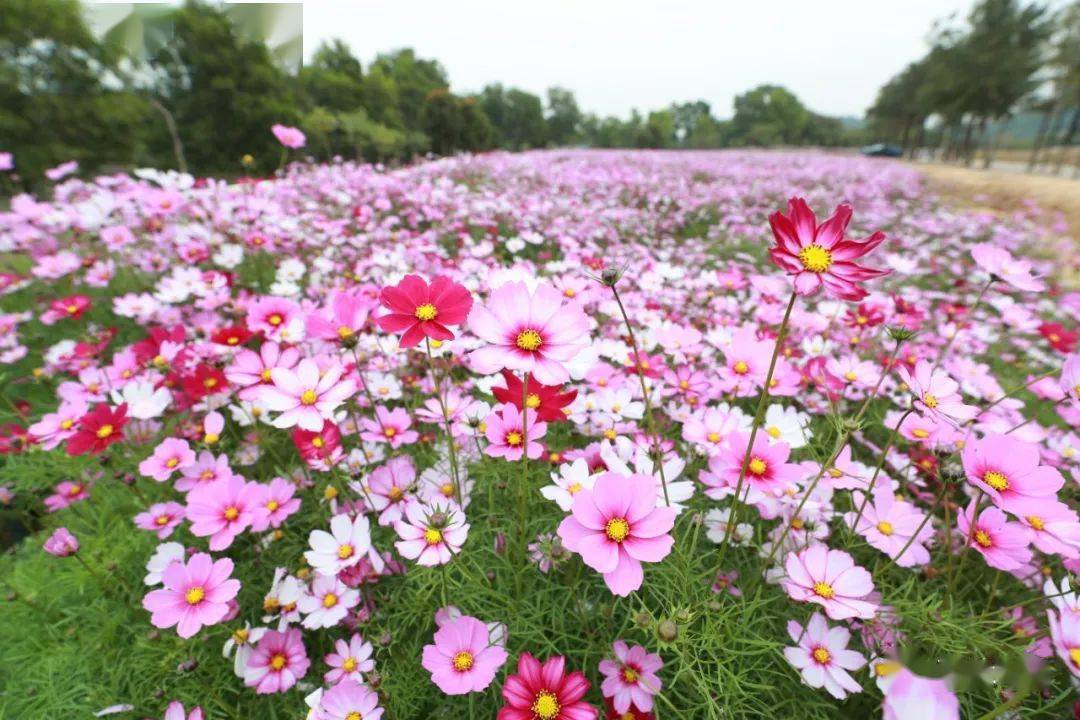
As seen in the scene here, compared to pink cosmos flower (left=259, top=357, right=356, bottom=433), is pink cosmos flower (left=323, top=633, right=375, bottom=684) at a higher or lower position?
lower

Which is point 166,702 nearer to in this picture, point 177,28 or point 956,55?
point 177,28

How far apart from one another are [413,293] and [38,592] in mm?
1619

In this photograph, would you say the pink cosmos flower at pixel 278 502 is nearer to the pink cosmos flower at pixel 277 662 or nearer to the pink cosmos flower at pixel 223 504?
the pink cosmos flower at pixel 223 504

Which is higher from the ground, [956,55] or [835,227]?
[956,55]

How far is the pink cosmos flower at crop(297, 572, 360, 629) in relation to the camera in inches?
40.8

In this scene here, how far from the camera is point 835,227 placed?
2.59 ft

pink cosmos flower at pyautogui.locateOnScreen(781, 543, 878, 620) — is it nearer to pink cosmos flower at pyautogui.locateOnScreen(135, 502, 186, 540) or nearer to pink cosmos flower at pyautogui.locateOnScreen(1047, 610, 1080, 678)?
pink cosmos flower at pyautogui.locateOnScreen(1047, 610, 1080, 678)

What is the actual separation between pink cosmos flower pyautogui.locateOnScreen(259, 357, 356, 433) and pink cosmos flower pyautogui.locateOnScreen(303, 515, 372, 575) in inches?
9.9

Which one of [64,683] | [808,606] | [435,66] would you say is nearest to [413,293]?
[808,606]

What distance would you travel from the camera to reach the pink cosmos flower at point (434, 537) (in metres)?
0.84

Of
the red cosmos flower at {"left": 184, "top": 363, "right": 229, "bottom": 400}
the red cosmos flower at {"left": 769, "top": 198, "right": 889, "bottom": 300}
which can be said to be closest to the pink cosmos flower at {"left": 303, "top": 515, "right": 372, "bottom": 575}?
the red cosmos flower at {"left": 184, "top": 363, "right": 229, "bottom": 400}

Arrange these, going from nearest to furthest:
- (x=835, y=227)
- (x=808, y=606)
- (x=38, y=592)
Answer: (x=835, y=227) < (x=808, y=606) < (x=38, y=592)

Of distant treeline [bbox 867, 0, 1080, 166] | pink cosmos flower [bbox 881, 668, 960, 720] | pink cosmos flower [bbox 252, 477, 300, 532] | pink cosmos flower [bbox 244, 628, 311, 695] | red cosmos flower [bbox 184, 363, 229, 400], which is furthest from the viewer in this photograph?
distant treeline [bbox 867, 0, 1080, 166]

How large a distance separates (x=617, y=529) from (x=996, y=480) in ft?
2.16
